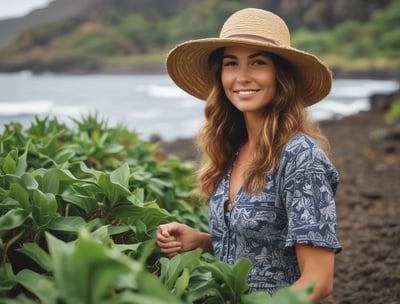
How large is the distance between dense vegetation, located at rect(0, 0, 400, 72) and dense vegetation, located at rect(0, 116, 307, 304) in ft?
272

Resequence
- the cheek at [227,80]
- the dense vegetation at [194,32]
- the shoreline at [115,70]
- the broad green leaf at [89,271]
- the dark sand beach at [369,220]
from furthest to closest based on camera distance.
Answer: the dense vegetation at [194,32], the shoreline at [115,70], the dark sand beach at [369,220], the cheek at [227,80], the broad green leaf at [89,271]

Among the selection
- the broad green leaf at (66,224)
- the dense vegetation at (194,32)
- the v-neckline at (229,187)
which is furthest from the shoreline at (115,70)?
the broad green leaf at (66,224)

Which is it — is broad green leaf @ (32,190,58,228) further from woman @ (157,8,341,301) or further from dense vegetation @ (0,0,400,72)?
dense vegetation @ (0,0,400,72)

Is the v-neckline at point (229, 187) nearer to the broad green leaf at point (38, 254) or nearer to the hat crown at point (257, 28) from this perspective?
the hat crown at point (257, 28)

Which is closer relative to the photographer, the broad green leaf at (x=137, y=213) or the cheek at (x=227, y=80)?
the broad green leaf at (x=137, y=213)

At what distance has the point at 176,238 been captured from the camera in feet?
6.70

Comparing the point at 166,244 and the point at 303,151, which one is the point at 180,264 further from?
the point at 303,151

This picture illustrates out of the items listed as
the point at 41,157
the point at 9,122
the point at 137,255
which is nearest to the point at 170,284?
the point at 137,255

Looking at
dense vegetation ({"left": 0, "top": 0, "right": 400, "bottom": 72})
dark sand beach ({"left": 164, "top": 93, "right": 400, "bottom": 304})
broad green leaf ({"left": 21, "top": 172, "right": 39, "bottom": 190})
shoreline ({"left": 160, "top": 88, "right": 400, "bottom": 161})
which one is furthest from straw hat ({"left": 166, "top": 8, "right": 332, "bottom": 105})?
dense vegetation ({"left": 0, "top": 0, "right": 400, "bottom": 72})

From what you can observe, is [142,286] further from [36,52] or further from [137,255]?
[36,52]

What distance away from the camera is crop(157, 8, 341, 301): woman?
5.74 ft

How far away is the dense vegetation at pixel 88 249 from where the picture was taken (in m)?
0.94

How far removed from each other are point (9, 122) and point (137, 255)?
1.81m

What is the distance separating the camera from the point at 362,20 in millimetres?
105812
